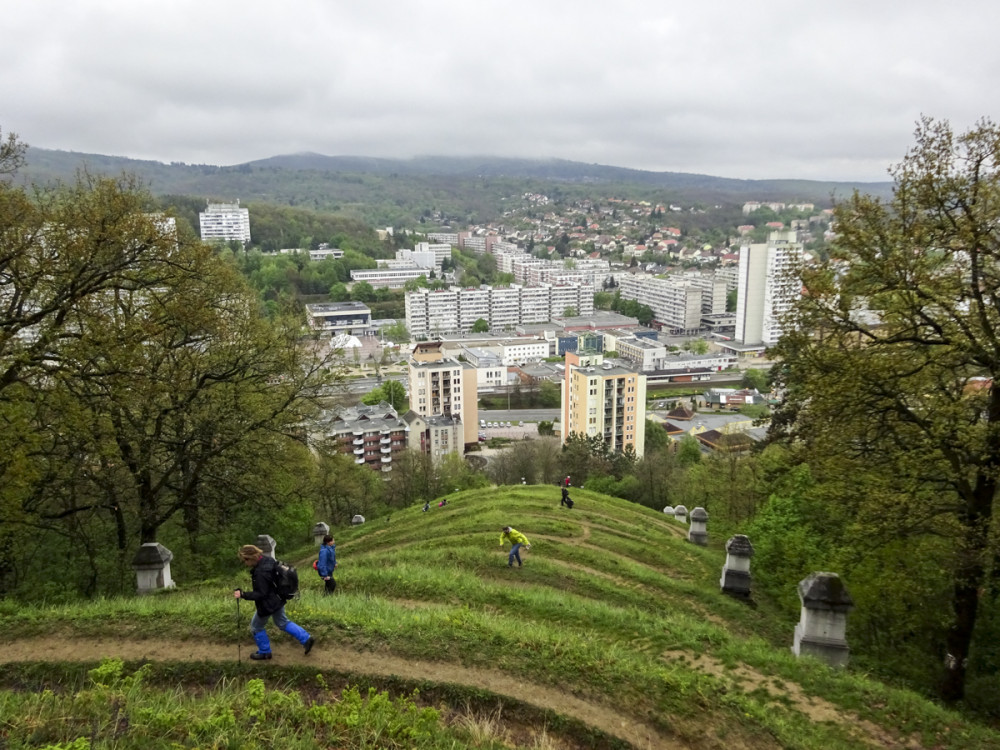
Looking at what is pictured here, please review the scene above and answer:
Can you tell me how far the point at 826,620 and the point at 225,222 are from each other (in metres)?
185

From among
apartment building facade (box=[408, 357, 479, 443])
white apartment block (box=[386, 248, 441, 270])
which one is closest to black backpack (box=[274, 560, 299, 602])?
apartment building facade (box=[408, 357, 479, 443])

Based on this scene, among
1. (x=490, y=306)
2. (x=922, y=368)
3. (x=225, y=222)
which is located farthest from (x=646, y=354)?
(x=225, y=222)

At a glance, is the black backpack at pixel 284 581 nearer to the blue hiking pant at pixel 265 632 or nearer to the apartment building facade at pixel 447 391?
the blue hiking pant at pixel 265 632

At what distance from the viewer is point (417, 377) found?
6412cm

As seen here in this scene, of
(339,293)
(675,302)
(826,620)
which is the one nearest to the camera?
(826,620)

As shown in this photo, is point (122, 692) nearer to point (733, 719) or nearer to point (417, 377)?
point (733, 719)

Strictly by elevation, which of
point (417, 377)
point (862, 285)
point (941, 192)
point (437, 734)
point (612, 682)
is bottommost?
point (417, 377)

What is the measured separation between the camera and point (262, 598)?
22.7ft

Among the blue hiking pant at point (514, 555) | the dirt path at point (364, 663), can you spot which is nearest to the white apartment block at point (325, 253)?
the blue hiking pant at point (514, 555)

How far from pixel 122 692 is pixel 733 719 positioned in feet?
20.6

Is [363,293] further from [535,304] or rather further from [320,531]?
[320,531]

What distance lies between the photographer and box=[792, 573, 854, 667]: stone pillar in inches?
369

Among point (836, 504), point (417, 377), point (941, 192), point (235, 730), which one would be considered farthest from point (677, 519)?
point (417, 377)

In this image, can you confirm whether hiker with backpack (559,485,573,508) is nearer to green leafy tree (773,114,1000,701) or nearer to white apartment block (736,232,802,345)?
green leafy tree (773,114,1000,701)
